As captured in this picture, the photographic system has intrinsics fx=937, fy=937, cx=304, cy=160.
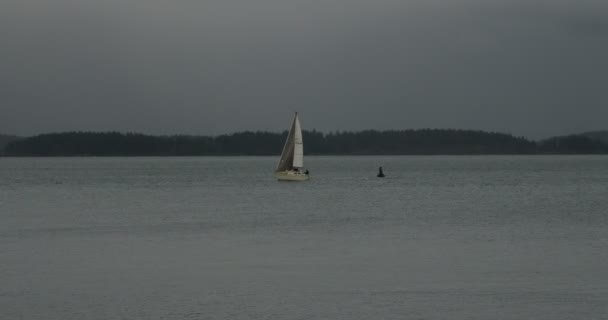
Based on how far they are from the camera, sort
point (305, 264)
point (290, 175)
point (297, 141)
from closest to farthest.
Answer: point (305, 264) < point (297, 141) < point (290, 175)

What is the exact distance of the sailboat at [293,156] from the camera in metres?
91.2

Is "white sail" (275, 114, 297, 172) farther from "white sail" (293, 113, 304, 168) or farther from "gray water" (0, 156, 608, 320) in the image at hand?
"gray water" (0, 156, 608, 320)

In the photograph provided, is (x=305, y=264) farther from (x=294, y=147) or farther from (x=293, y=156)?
(x=293, y=156)

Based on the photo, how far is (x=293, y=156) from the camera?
9369 centimetres

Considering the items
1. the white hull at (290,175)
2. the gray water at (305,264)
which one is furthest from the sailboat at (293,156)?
the gray water at (305,264)

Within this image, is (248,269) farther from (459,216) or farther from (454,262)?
(459,216)

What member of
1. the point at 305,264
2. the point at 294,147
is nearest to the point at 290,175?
the point at 294,147

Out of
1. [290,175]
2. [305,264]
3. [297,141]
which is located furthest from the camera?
[290,175]

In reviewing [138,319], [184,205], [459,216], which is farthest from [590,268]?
[184,205]

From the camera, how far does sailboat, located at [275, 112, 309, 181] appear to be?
91.2 m

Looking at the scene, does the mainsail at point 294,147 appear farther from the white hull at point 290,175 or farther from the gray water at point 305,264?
the gray water at point 305,264

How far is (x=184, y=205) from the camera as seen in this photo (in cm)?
6594

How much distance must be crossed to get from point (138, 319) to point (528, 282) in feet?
35.1

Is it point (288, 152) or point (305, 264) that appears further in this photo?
point (288, 152)
